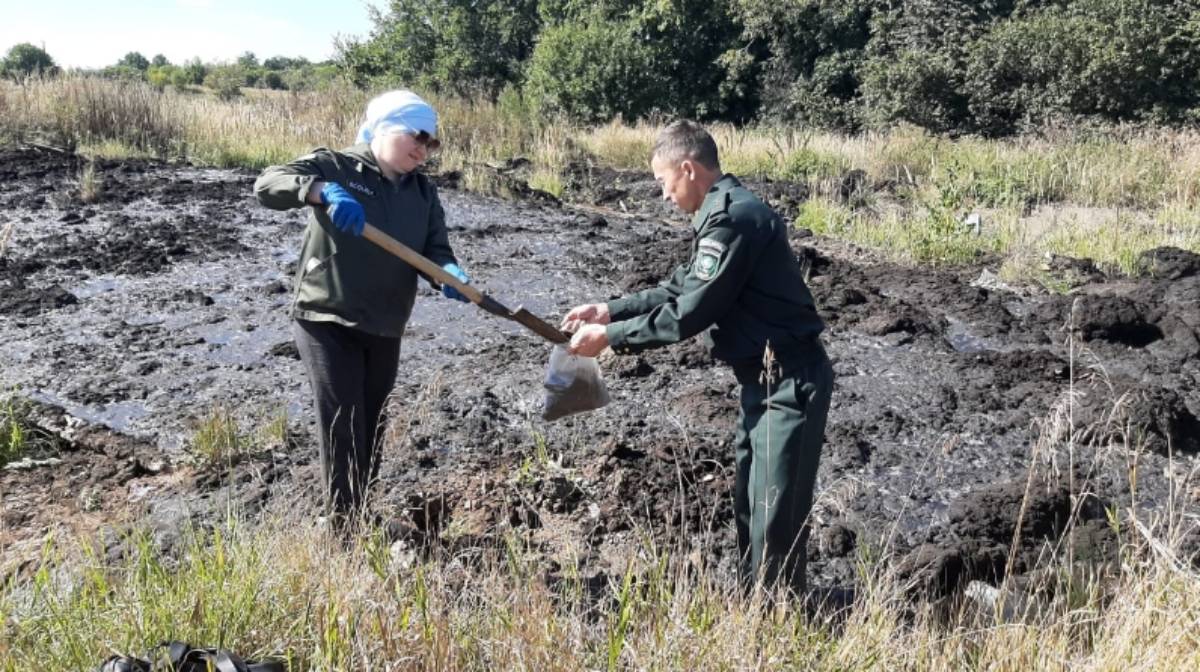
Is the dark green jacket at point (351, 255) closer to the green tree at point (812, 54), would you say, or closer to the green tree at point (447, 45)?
the green tree at point (812, 54)

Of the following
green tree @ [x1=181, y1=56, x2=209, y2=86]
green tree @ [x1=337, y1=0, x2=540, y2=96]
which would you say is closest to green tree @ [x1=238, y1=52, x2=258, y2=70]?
green tree @ [x1=181, y1=56, x2=209, y2=86]

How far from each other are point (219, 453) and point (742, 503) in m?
2.53

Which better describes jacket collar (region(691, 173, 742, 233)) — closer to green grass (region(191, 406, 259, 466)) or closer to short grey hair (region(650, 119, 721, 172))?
short grey hair (region(650, 119, 721, 172))

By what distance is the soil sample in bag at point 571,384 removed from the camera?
11.9 feet

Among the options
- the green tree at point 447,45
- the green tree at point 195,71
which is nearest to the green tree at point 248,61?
the green tree at point 195,71

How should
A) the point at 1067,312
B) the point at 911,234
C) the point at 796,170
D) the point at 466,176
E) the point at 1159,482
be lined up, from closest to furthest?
the point at 1159,482, the point at 1067,312, the point at 911,234, the point at 466,176, the point at 796,170

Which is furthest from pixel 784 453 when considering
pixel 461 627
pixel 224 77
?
pixel 224 77

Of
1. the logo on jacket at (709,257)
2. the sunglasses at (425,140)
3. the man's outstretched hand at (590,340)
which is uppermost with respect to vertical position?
the sunglasses at (425,140)

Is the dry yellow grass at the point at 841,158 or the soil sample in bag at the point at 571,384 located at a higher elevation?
the dry yellow grass at the point at 841,158

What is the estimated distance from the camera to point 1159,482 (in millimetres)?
4457

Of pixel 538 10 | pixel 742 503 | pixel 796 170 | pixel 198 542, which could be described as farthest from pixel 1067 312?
pixel 538 10

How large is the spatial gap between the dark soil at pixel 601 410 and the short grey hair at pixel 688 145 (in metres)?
0.99

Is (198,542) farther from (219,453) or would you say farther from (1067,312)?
(1067,312)

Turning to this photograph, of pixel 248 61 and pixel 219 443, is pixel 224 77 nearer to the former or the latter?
pixel 248 61
